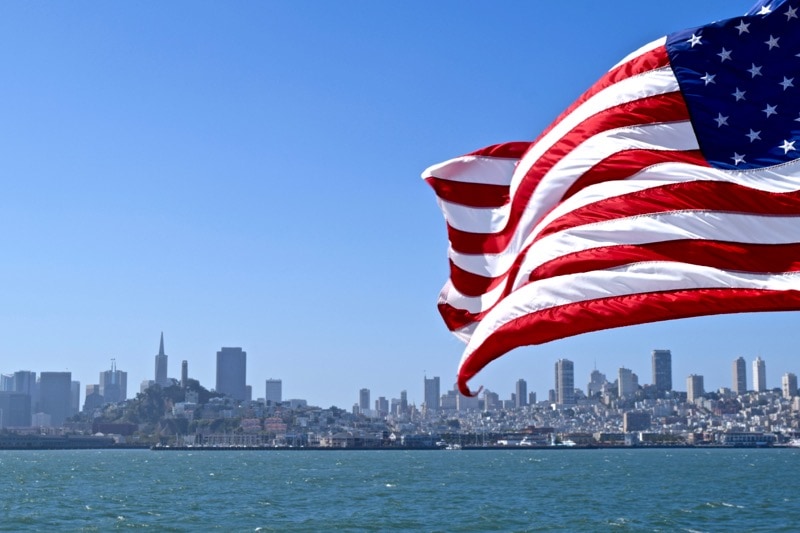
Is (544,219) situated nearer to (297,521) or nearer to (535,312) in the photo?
(535,312)

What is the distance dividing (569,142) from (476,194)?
2.10 metres

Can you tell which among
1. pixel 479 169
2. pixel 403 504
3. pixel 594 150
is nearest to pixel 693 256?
pixel 594 150

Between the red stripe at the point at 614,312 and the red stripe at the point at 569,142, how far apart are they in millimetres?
1194

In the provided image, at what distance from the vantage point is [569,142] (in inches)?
416

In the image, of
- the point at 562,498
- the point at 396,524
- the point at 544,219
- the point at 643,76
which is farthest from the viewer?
the point at 562,498

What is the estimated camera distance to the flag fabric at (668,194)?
356 inches

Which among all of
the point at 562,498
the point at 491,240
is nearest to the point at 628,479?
the point at 562,498

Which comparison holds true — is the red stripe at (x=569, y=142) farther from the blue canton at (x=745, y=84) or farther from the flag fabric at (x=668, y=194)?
the blue canton at (x=745, y=84)

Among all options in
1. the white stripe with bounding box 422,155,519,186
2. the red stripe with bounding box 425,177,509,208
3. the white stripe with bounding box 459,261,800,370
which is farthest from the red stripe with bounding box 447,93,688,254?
the white stripe with bounding box 459,261,800,370

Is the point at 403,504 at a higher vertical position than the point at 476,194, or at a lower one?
lower

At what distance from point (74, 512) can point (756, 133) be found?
2063 inches

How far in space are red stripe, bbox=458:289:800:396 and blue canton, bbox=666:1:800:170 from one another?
1.04 meters

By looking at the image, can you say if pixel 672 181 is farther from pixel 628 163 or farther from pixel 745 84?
pixel 745 84

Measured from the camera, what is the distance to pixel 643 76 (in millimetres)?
9953
